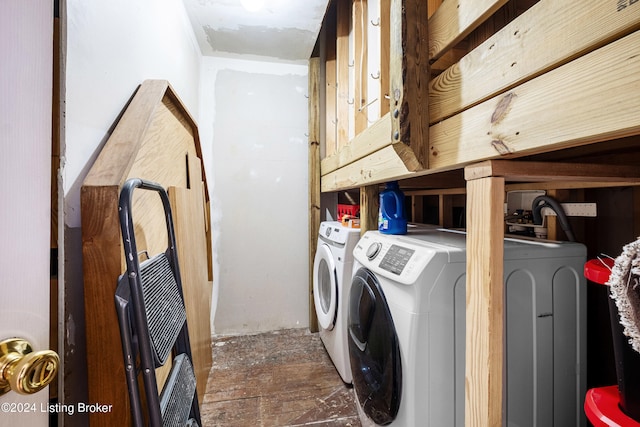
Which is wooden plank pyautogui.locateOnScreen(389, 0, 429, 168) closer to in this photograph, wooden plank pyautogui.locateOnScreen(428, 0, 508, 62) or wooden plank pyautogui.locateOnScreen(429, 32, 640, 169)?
wooden plank pyautogui.locateOnScreen(428, 0, 508, 62)

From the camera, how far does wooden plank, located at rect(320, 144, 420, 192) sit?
3.18ft

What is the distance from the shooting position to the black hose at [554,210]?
1.17m

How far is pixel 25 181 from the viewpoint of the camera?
20.1 inches

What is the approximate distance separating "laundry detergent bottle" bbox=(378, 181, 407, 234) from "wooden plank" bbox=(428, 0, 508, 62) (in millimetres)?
724

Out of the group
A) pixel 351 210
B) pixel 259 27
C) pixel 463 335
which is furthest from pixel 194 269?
pixel 259 27

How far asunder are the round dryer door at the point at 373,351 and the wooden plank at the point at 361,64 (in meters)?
0.86

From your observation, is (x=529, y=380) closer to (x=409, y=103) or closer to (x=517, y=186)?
(x=517, y=186)

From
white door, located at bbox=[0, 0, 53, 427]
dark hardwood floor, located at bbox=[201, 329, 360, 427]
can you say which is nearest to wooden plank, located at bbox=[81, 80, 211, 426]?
white door, located at bbox=[0, 0, 53, 427]

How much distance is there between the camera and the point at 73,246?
784 millimetres

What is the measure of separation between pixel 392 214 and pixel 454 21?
0.89 metres

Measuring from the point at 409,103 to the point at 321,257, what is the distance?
1417 millimetres

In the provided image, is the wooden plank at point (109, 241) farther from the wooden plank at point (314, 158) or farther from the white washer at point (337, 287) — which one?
the wooden plank at point (314, 158)

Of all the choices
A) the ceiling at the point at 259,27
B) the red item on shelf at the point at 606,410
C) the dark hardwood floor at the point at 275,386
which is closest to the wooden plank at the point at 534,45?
the red item on shelf at the point at 606,410

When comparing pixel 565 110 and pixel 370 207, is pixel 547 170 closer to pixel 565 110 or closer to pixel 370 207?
pixel 565 110
